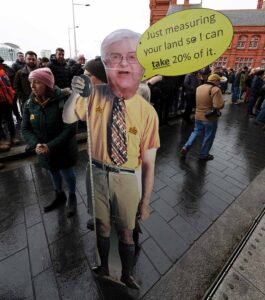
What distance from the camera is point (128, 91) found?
3.95 feet

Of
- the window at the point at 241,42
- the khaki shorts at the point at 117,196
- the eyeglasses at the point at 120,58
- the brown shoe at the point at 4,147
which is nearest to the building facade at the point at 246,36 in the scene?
the window at the point at 241,42

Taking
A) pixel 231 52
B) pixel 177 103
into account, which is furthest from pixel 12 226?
pixel 231 52

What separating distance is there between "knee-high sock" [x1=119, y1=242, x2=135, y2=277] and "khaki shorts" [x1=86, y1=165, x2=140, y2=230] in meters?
0.23

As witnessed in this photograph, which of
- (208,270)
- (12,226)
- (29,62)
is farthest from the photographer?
(29,62)

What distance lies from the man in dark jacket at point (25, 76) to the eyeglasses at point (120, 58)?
418 centimetres

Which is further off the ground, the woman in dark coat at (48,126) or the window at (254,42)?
the window at (254,42)

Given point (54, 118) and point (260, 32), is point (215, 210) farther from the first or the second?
point (260, 32)

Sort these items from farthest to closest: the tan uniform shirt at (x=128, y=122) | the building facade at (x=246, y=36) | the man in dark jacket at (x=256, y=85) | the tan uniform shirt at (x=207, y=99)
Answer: the building facade at (x=246, y=36) → the man in dark jacket at (x=256, y=85) → the tan uniform shirt at (x=207, y=99) → the tan uniform shirt at (x=128, y=122)

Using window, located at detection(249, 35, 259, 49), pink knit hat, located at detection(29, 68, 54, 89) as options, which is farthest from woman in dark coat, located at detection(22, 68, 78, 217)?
window, located at detection(249, 35, 259, 49)

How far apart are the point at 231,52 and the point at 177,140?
40746 millimetres

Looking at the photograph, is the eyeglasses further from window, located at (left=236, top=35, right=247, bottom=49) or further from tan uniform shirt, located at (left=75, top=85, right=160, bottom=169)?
window, located at (left=236, top=35, right=247, bottom=49)

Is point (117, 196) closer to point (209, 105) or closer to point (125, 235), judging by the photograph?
point (125, 235)

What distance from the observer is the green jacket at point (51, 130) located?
2129 mm

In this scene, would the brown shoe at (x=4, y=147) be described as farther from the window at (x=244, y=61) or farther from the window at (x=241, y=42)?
the window at (x=241, y=42)
